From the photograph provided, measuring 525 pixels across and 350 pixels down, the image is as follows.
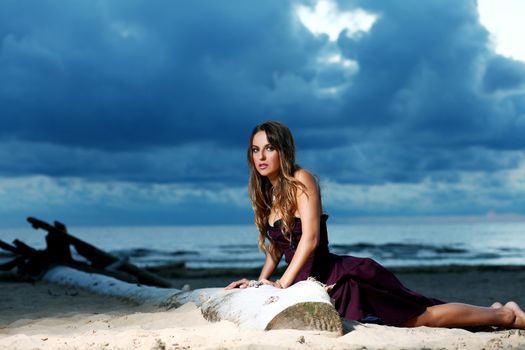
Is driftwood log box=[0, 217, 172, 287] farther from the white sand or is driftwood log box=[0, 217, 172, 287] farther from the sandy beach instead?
the white sand

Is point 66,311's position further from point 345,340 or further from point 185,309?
point 345,340

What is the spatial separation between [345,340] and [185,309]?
8.34ft

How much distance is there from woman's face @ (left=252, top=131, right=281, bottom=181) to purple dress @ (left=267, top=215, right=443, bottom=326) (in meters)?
0.49

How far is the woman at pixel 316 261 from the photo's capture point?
18.0 ft

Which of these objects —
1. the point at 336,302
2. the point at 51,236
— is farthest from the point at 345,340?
the point at 51,236

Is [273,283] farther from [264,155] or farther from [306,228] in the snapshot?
[264,155]

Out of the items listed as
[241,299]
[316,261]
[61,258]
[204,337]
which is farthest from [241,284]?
[61,258]

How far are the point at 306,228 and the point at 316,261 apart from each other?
0.37 m

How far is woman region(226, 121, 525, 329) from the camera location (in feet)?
18.0

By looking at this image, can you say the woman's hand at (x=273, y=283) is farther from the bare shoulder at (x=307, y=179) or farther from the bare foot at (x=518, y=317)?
the bare foot at (x=518, y=317)

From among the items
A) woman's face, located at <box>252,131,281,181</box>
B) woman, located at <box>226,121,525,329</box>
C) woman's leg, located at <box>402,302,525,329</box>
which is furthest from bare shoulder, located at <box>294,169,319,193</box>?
woman's leg, located at <box>402,302,525,329</box>

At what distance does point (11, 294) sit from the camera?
10.2m

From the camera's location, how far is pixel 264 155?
5.62m

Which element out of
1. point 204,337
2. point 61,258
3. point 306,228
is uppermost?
point 306,228
